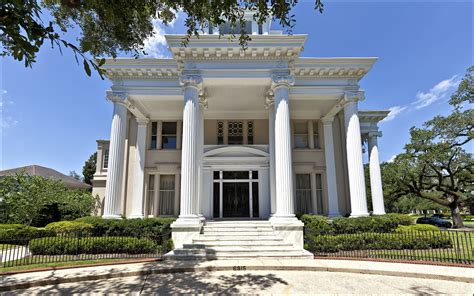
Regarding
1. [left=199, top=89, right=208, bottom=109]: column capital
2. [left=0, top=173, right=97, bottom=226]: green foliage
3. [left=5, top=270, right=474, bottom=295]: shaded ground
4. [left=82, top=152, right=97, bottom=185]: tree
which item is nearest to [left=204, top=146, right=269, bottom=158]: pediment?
[left=199, top=89, right=208, bottom=109]: column capital

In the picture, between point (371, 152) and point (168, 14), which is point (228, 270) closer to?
point (168, 14)

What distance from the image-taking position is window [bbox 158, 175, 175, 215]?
18.8 meters

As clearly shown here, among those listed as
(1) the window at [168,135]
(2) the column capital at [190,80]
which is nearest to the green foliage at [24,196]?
(1) the window at [168,135]

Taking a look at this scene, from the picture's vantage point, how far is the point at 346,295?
20.8ft

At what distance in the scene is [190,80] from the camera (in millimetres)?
13703

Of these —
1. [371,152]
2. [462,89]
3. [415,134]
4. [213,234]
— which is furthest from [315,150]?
[462,89]

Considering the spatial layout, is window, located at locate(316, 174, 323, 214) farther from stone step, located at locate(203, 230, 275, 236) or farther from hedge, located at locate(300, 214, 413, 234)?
stone step, located at locate(203, 230, 275, 236)

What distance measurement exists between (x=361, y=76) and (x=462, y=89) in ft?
45.7

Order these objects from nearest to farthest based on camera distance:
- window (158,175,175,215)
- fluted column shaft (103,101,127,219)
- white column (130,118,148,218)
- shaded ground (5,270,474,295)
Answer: shaded ground (5,270,474,295) → fluted column shaft (103,101,127,219) → white column (130,118,148,218) → window (158,175,175,215)

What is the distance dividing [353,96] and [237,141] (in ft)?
26.6

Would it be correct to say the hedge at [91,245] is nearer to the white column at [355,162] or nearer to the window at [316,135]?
the white column at [355,162]

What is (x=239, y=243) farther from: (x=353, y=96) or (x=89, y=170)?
(x=89, y=170)

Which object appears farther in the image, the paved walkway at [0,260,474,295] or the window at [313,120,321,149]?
the window at [313,120,321,149]

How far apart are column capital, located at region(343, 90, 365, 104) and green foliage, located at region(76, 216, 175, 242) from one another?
39.8 ft
